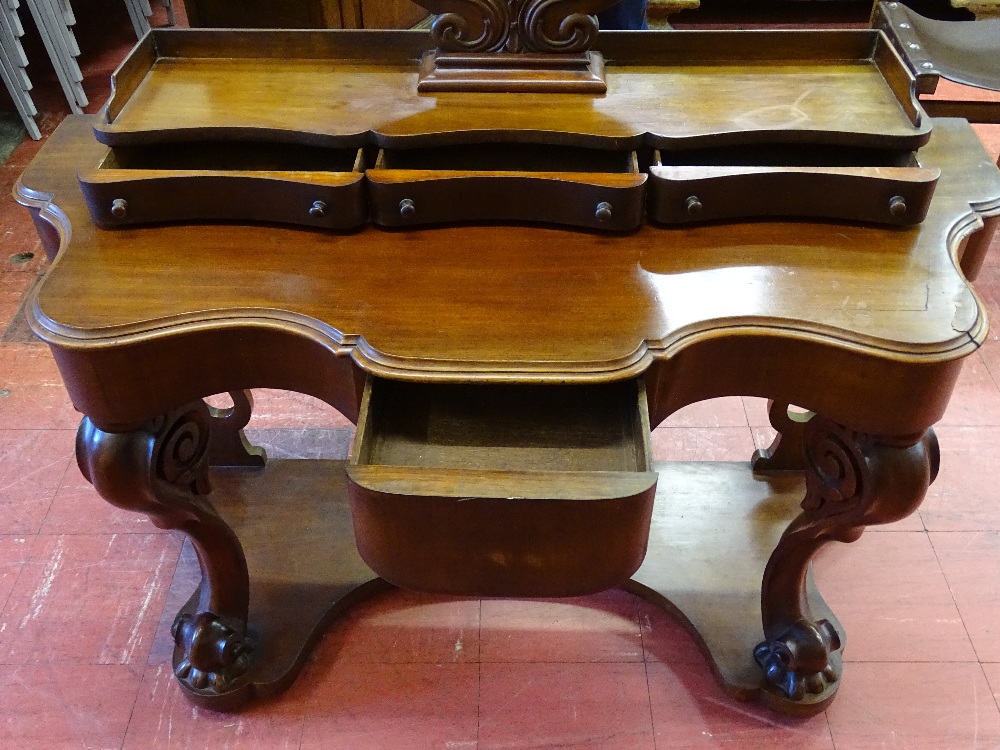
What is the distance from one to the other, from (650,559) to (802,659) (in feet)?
1.05

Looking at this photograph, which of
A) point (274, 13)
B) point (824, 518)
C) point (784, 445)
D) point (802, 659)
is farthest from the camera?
point (274, 13)

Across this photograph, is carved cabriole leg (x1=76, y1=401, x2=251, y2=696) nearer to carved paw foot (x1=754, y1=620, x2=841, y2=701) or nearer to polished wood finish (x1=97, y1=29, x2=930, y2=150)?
polished wood finish (x1=97, y1=29, x2=930, y2=150)

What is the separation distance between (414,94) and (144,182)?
40 centimetres

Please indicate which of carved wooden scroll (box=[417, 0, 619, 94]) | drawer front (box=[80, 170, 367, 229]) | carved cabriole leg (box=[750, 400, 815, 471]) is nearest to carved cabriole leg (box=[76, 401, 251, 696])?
drawer front (box=[80, 170, 367, 229])

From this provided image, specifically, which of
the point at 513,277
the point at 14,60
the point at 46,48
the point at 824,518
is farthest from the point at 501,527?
the point at 46,48

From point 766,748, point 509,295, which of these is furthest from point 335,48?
point 766,748

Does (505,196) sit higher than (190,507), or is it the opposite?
(505,196)

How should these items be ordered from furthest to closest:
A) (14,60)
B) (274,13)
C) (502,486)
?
(14,60), (274,13), (502,486)

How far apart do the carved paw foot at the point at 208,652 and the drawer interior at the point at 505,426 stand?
1.89ft

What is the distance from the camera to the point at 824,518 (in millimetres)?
1152

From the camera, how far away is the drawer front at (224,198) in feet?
3.36

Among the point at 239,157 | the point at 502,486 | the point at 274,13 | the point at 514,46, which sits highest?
the point at 514,46

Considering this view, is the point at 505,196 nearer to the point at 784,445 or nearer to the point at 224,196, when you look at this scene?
the point at 224,196

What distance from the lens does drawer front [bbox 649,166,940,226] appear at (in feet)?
3.35
